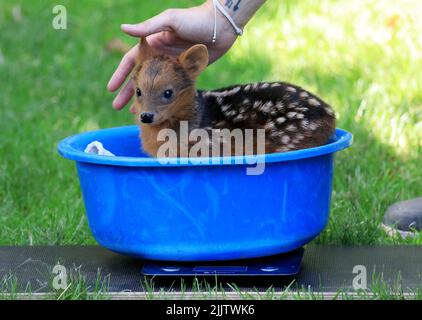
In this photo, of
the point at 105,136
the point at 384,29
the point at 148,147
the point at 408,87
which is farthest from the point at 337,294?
the point at 384,29

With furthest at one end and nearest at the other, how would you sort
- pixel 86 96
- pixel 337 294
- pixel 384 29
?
pixel 384 29 → pixel 86 96 → pixel 337 294

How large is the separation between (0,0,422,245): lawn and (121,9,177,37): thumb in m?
0.95

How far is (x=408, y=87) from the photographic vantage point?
580 cm

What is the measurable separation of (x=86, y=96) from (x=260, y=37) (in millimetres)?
1572

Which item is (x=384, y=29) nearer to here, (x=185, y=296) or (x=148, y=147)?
(x=148, y=147)

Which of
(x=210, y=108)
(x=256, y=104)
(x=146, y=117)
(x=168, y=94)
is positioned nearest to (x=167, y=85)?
(x=168, y=94)

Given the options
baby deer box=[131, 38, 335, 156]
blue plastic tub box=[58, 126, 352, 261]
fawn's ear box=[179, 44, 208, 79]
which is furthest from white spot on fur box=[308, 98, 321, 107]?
fawn's ear box=[179, 44, 208, 79]

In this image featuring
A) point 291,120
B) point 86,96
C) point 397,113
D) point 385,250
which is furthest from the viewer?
point 86,96

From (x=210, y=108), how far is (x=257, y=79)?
104 inches

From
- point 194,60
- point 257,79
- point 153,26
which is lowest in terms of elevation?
point 257,79

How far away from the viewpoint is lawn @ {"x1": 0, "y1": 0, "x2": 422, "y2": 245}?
444 centimetres

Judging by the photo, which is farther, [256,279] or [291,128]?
[291,128]

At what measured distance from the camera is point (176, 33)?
397 cm

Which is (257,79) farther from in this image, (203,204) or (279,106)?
(203,204)
